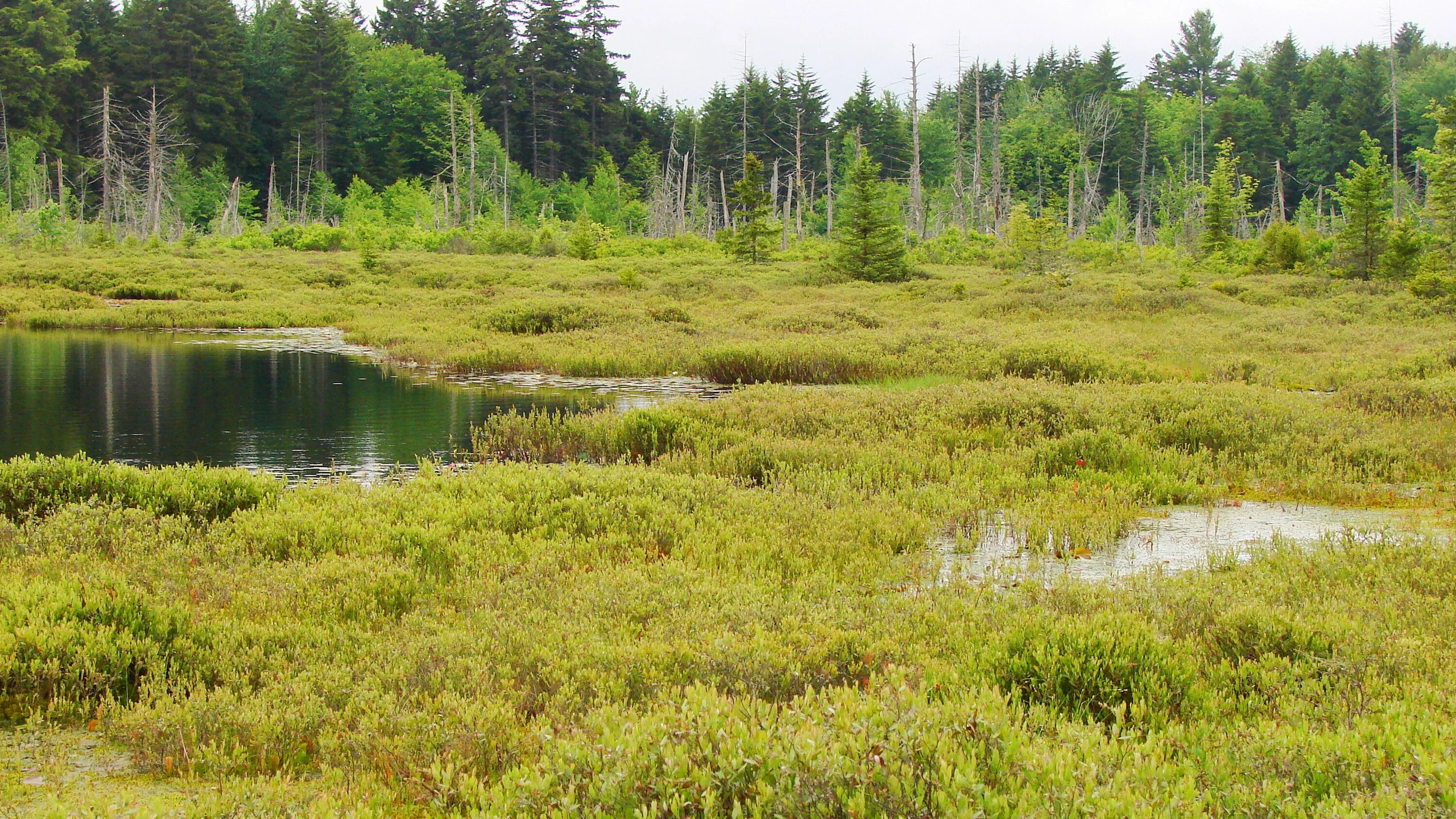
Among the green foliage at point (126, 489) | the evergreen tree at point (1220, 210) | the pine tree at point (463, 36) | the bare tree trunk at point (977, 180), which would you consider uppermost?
the pine tree at point (463, 36)

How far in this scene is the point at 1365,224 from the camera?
36.3m

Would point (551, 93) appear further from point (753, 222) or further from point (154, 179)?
point (753, 222)

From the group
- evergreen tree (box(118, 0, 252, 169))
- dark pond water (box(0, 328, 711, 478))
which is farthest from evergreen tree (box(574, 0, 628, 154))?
dark pond water (box(0, 328, 711, 478))

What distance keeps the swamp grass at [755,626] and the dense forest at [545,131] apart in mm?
55573

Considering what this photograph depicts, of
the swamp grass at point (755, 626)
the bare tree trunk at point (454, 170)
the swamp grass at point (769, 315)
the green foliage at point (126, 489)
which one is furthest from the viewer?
the bare tree trunk at point (454, 170)

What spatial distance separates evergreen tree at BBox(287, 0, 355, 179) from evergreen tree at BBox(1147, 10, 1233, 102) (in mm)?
81698

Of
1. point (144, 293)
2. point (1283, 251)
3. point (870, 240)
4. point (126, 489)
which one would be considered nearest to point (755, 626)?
point (126, 489)

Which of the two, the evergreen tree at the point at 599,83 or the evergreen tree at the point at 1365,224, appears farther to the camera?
the evergreen tree at the point at 599,83

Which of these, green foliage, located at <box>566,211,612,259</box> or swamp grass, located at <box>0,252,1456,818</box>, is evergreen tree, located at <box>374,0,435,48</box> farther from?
swamp grass, located at <box>0,252,1456,818</box>

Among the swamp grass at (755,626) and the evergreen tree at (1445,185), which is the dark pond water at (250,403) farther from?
the evergreen tree at (1445,185)

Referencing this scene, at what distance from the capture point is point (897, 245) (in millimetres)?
42562

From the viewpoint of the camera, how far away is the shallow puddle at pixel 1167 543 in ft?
25.7

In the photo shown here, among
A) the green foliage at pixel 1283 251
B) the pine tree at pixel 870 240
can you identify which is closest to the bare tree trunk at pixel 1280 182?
the green foliage at pixel 1283 251

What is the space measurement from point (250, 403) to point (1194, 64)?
11693 centimetres
